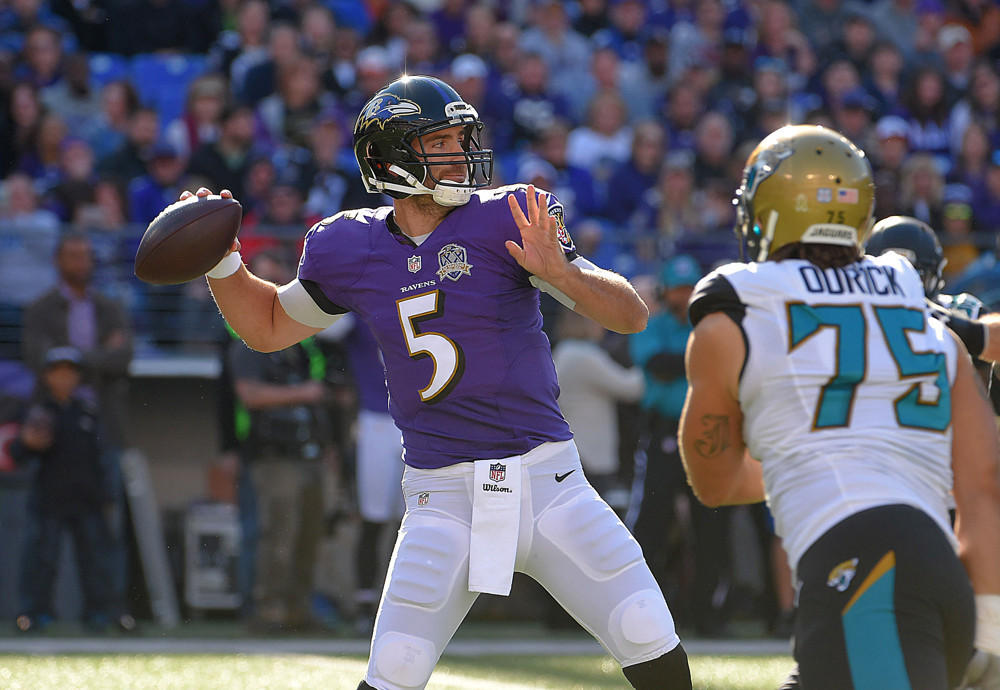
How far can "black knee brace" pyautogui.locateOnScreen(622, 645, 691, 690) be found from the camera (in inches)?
125

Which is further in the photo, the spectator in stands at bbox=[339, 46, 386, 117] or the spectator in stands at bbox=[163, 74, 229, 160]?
the spectator in stands at bbox=[339, 46, 386, 117]

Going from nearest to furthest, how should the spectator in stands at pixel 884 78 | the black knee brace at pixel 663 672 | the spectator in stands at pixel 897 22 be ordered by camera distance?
the black knee brace at pixel 663 672
the spectator in stands at pixel 884 78
the spectator in stands at pixel 897 22

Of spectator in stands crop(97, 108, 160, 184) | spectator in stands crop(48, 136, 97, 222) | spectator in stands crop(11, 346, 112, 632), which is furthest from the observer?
spectator in stands crop(97, 108, 160, 184)

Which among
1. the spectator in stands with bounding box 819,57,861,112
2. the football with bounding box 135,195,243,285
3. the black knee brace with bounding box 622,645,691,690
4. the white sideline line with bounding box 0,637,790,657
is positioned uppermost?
the spectator in stands with bounding box 819,57,861,112

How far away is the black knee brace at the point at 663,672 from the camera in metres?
3.19

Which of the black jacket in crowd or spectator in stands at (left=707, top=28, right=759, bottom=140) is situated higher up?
spectator in stands at (left=707, top=28, right=759, bottom=140)

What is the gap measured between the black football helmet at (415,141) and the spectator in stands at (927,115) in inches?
299

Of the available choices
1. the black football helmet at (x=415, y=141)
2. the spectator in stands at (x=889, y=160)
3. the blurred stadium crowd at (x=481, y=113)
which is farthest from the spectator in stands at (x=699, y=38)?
the black football helmet at (x=415, y=141)

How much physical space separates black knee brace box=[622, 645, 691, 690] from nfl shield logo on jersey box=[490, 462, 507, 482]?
1.81 ft

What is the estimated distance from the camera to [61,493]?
7.29 m

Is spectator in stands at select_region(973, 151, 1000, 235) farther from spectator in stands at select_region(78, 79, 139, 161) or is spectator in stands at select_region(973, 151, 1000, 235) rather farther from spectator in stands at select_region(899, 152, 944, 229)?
spectator in stands at select_region(78, 79, 139, 161)

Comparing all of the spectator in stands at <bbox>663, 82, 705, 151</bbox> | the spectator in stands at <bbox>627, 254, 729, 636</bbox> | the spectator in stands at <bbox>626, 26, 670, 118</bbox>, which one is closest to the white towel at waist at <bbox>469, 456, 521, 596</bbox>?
the spectator in stands at <bbox>627, 254, 729, 636</bbox>

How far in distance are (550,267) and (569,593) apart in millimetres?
800

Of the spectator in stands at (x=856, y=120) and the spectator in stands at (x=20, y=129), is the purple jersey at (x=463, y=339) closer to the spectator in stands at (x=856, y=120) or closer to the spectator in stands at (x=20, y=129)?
the spectator in stands at (x=20, y=129)
